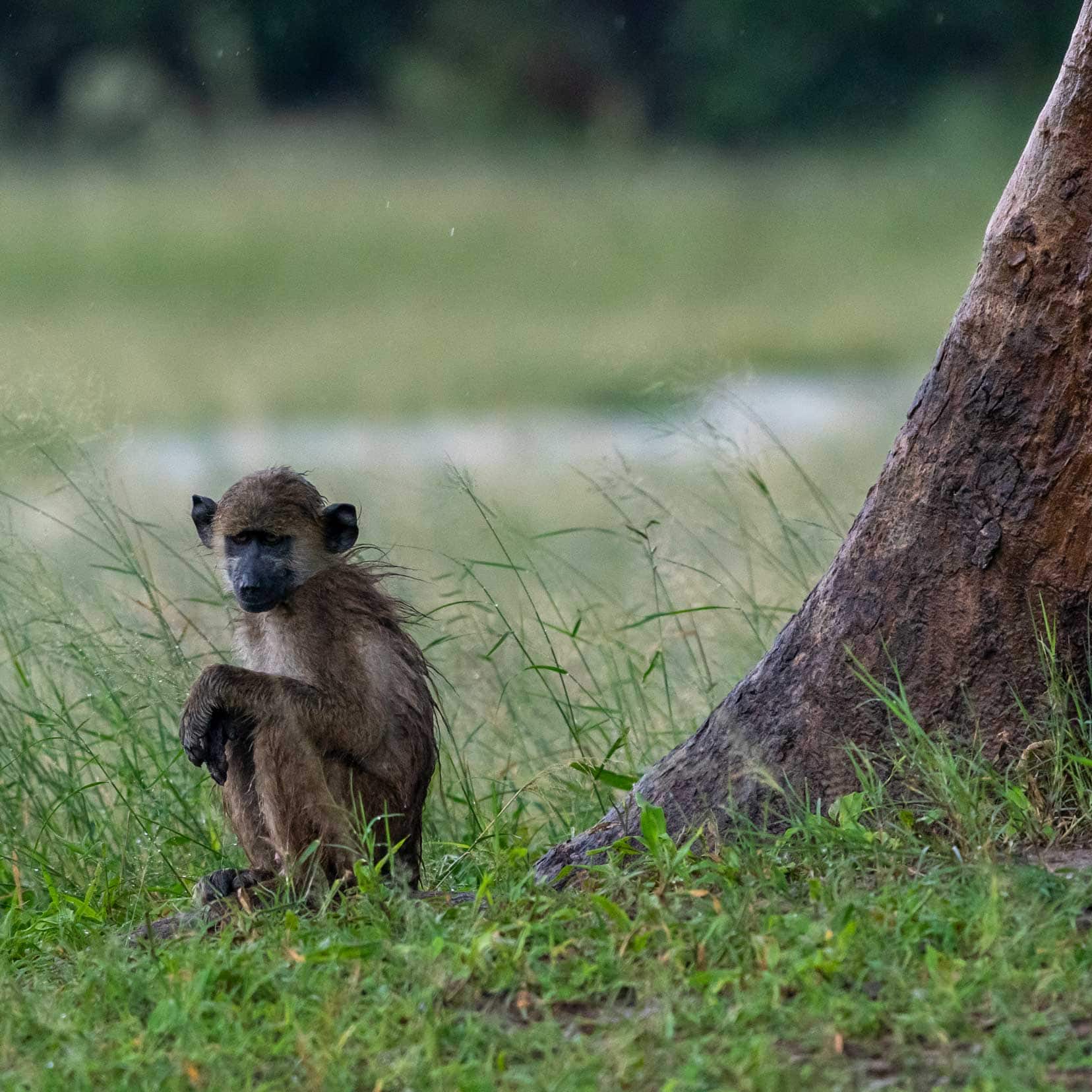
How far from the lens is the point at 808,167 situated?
26.2 metres

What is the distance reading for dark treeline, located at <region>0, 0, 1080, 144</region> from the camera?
23.2 metres

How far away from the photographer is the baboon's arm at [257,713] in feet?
14.3

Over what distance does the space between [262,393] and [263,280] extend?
5.55 m

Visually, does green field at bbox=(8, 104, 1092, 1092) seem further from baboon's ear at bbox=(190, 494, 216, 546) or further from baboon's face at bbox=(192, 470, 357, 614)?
baboon's ear at bbox=(190, 494, 216, 546)

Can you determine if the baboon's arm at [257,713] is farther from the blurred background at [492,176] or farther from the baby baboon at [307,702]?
the blurred background at [492,176]

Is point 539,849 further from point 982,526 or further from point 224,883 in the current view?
point 982,526

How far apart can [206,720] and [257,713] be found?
13cm

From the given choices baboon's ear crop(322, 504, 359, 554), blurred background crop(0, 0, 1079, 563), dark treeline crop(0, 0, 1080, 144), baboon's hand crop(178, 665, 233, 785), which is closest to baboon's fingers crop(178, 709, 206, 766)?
baboon's hand crop(178, 665, 233, 785)

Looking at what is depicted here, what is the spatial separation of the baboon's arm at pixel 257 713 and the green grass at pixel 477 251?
15887mm

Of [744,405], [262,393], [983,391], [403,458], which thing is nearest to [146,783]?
[744,405]

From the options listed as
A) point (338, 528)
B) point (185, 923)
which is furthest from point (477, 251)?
point (185, 923)

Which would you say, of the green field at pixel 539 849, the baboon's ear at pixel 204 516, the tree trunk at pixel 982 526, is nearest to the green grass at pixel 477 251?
the green field at pixel 539 849

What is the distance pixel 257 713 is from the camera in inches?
172

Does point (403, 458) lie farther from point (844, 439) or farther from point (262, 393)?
point (262, 393)
